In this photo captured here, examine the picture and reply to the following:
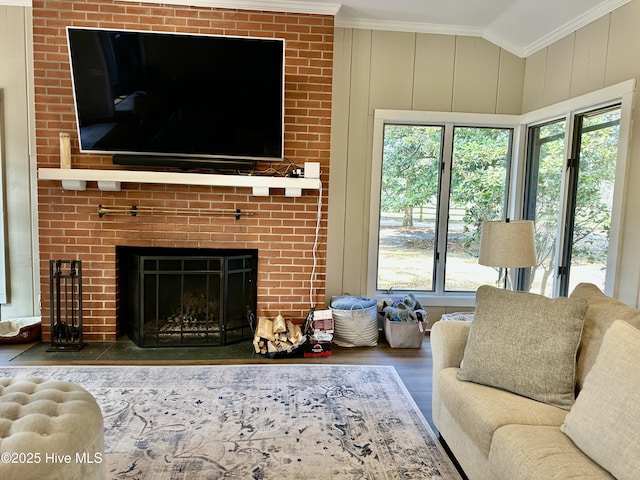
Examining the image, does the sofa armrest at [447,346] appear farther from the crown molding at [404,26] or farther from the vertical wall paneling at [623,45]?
the crown molding at [404,26]

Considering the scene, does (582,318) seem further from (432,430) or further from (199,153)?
(199,153)

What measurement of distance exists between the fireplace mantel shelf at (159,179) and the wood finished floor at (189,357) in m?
1.31

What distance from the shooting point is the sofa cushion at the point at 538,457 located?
4.24 feet

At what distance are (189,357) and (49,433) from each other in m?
1.80

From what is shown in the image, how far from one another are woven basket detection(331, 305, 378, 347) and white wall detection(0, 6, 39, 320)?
2683 millimetres

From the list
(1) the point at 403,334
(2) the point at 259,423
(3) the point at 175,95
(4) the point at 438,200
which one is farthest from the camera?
(4) the point at 438,200

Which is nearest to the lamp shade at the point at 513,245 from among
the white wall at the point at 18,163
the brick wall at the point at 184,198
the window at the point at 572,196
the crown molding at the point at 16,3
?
the window at the point at 572,196

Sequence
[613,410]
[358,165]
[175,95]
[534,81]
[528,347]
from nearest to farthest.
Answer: [613,410], [528,347], [175,95], [534,81], [358,165]

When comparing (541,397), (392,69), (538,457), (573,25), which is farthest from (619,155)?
(538,457)

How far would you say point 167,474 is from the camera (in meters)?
1.83

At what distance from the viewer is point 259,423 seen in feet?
7.40

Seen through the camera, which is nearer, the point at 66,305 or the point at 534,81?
the point at 66,305

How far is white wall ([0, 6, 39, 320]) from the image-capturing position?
338cm

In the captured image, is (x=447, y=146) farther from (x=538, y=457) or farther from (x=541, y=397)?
(x=538, y=457)
